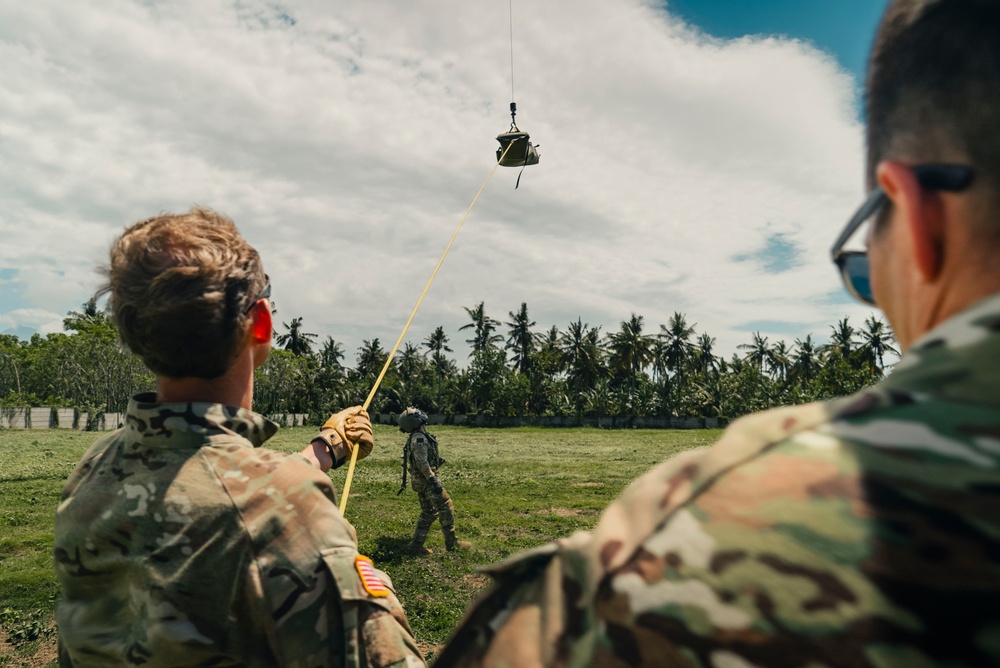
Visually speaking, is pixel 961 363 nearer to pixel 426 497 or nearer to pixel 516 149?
pixel 516 149

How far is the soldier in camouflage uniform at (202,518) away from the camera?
164 centimetres

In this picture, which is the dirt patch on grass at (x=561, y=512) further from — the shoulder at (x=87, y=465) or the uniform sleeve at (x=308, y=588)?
the uniform sleeve at (x=308, y=588)

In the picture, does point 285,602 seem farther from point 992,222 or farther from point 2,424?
point 2,424

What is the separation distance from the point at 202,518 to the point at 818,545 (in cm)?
148

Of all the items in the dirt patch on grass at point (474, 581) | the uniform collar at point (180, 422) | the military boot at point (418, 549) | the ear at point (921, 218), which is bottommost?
the dirt patch on grass at point (474, 581)

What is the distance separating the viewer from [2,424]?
43.5 metres

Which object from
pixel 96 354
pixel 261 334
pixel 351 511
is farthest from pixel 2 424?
pixel 261 334

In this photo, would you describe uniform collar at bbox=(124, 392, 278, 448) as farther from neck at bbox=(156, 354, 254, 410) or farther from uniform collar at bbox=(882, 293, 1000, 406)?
uniform collar at bbox=(882, 293, 1000, 406)

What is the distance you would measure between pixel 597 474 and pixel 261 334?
1860cm

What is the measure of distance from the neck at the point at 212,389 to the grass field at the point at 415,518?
267 cm

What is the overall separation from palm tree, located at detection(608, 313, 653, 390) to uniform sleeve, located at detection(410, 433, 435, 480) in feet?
195

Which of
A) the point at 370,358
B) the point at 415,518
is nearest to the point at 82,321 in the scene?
the point at 370,358

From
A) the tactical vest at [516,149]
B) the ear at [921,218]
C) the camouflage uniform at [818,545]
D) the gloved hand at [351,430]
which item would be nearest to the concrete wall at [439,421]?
the tactical vest at [516,149]

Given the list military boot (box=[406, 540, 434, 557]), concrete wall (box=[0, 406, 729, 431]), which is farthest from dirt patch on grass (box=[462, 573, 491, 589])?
A: concrete wall (box=[0, 406, 729, 431])
